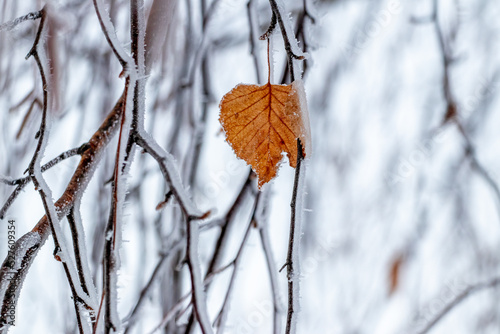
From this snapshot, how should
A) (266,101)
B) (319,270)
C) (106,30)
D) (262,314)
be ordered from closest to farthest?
(106,30) → (266,101) → (262,314) → (319,270)

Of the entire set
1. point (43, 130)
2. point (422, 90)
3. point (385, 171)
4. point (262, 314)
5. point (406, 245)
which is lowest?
point (43, 130)

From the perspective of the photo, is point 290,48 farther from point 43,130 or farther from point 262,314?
point 262,314

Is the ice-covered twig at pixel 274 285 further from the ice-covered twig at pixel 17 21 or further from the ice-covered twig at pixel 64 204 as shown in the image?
the ice-covered twig at pixel 17 21

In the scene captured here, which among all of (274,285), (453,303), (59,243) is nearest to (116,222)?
(59,243)

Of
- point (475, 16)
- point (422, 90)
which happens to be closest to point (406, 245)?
point (422, 90)

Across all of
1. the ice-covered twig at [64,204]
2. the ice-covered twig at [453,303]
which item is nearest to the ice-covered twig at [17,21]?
the ice-covered twig at [64,204]

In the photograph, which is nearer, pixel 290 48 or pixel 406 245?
pixel 290 48
